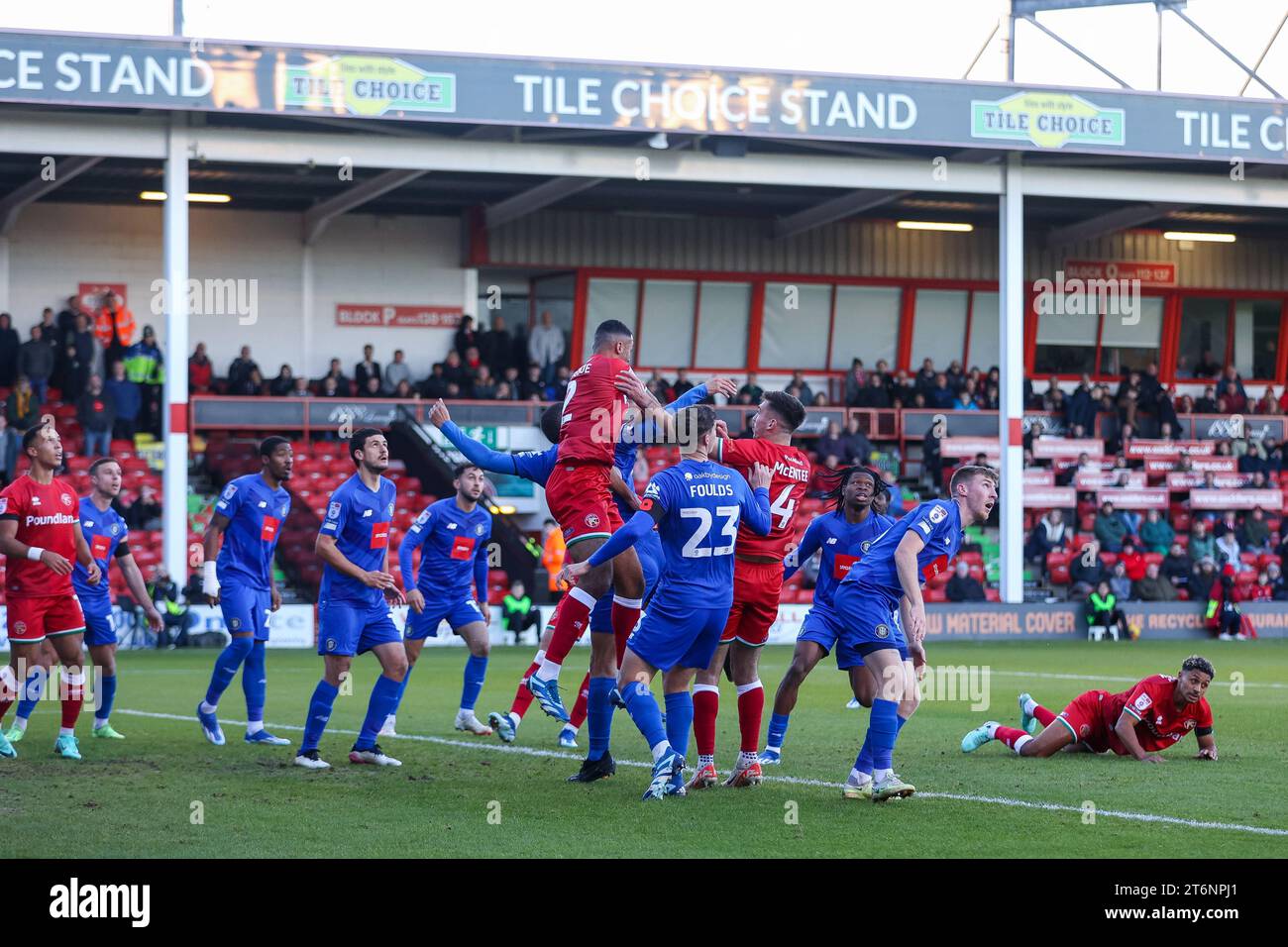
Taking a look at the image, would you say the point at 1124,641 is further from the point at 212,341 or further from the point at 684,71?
the point at 212,341

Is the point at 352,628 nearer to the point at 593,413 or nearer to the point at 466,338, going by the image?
the point at 593,413

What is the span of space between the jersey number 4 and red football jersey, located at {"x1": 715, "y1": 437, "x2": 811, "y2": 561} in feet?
1.72

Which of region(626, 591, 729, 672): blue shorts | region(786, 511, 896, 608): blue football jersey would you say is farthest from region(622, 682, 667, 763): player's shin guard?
region(786, 511, 896, 608): blue football jersey

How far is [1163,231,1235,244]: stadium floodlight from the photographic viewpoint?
127ft

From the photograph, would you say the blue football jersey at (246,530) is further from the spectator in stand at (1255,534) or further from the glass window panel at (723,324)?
the glass window panel at (723,324)

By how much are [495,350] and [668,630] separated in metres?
24.5

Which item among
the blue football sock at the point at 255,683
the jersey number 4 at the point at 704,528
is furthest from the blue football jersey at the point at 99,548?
the jersey number 4 at the point at 704,528

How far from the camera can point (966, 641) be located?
89.6 ft

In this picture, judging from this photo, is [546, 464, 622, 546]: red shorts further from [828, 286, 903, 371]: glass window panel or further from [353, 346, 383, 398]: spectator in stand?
[828, 286, 903, 371]: glass window panel

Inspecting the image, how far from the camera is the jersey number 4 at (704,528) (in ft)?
31.0

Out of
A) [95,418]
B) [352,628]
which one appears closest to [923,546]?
[352,628]

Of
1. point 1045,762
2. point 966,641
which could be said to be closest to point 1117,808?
point 1045,762

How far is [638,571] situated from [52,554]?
3.99m
